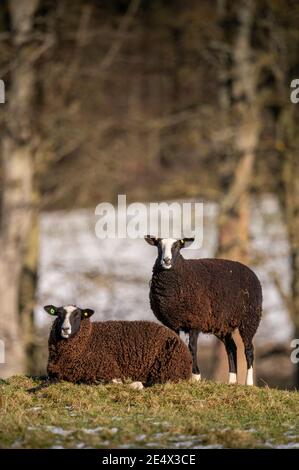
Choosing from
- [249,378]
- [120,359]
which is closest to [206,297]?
[249,378]

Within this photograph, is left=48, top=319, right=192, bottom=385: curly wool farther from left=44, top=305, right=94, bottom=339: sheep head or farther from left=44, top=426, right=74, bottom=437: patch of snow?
left=44, top=426, right=74, bottom=437: patch of snow

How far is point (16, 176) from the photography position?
27.8 m

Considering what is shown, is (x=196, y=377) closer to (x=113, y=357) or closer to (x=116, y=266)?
(x=113, y=357)

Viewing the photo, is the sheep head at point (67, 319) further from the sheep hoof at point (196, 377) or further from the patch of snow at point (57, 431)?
the patch of snow at point (57, 431)

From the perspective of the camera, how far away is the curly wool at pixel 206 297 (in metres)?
14.2

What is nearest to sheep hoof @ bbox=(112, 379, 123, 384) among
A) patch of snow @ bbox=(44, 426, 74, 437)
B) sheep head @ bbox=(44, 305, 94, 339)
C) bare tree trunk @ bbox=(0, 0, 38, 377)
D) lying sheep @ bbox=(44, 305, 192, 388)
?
lying sheep @ bbox=(44, 305, 192, 388)

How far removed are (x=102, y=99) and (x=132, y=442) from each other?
21.5 metres

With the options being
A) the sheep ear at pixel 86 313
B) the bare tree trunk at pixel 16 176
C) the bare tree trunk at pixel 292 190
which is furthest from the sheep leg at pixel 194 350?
the bare tree trunk at pixel 16 176

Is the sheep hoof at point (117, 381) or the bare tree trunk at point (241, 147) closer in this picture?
the sheep hoof at point (117, 381)

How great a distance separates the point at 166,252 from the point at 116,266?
641 inches

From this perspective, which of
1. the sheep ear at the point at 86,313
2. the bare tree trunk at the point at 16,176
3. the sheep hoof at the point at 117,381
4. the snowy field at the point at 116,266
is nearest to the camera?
the sheep hoof at the point at 117,381

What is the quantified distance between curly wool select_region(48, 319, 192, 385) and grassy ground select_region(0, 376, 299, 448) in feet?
1.06

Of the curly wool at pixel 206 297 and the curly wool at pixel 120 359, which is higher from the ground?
the curly wool at pixel 206 297

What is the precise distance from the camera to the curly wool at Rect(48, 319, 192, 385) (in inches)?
534
